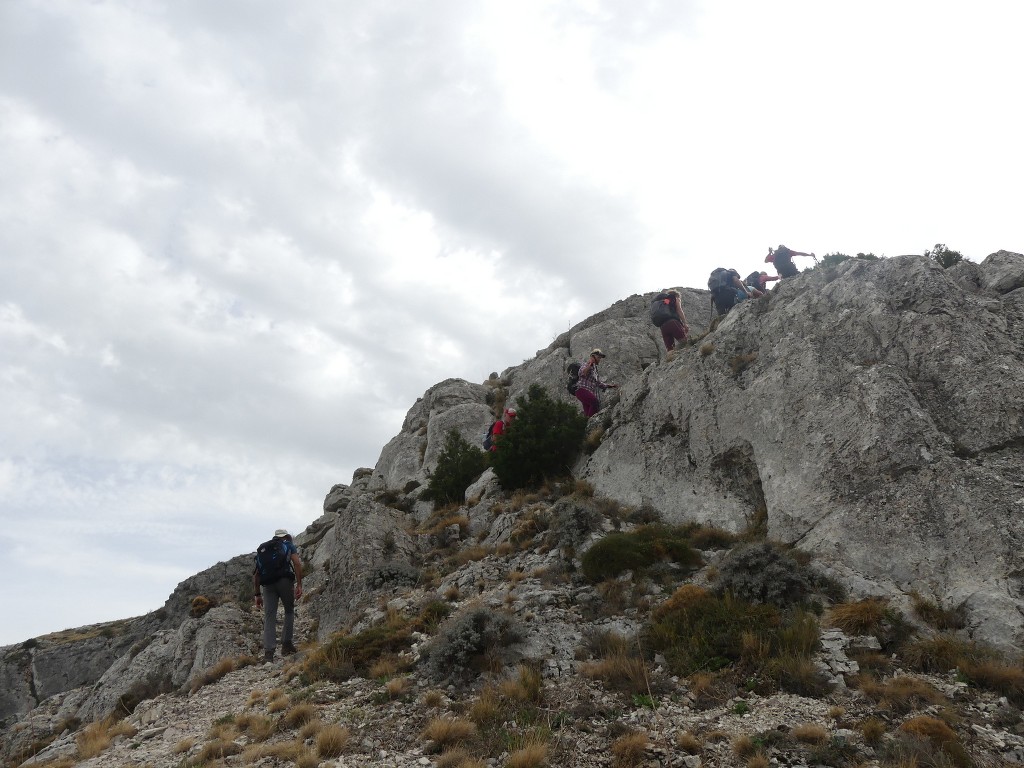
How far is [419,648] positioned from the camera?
12.1 meters

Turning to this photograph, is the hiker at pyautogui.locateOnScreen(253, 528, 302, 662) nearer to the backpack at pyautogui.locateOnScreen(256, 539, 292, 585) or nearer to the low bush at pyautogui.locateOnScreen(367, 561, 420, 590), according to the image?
the backpack at pyautogui.locateOnScreen(256, 539, 292, 585)

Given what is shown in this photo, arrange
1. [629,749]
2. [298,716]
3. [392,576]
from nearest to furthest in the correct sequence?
[629,749] → [298,716] → [392,576]

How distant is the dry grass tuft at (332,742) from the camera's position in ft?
28.6

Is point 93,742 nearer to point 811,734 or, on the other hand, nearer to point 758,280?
point 811,734

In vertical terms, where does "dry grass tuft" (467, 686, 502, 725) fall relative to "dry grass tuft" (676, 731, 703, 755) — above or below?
above

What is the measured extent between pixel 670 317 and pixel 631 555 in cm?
1147

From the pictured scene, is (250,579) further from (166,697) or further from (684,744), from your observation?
(684,744)

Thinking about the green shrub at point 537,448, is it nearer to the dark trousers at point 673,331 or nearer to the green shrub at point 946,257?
the dark trousers at point 673,331

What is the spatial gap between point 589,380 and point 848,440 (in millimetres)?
11524

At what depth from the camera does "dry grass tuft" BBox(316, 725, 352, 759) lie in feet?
28.6

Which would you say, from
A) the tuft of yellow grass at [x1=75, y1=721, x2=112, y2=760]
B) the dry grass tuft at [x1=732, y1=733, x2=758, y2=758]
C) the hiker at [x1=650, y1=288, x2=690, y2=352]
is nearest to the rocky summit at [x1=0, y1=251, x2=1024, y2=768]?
the dry grass tuft at [x1=732, y1=733, x2=758, y2=758]

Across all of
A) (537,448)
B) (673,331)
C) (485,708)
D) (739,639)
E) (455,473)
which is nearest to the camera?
(485,708)

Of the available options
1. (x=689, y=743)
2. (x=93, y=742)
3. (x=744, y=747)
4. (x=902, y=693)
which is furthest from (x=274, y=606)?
(x=902, y=693)

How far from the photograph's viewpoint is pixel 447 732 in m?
8.65
